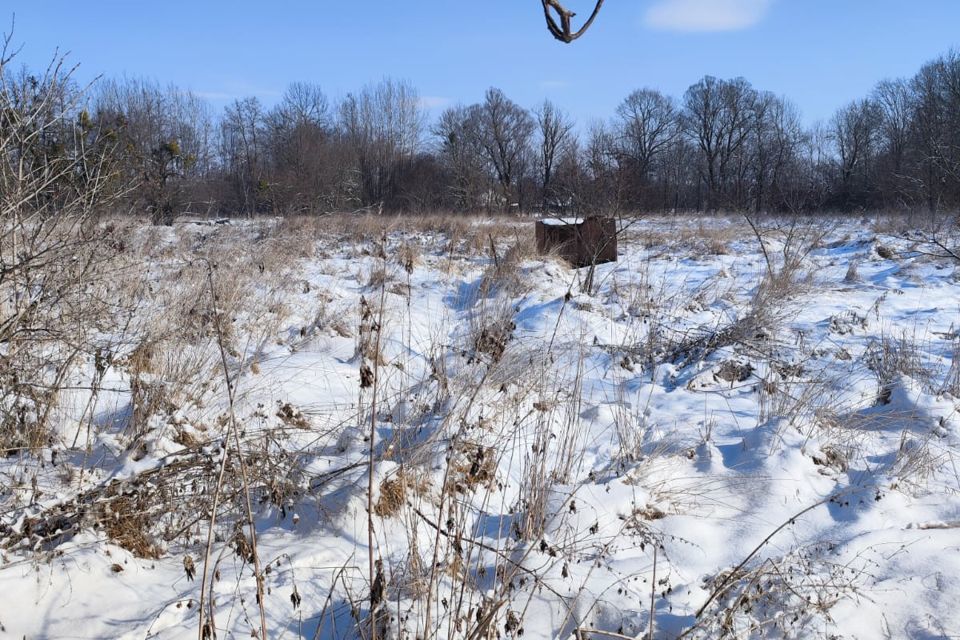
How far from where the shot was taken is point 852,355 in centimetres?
486

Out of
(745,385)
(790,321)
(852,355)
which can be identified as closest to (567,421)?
(745,385)

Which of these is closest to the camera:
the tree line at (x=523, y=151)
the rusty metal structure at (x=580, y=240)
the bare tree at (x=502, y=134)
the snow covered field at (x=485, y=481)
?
the snow covered field at (x=485, y=481)

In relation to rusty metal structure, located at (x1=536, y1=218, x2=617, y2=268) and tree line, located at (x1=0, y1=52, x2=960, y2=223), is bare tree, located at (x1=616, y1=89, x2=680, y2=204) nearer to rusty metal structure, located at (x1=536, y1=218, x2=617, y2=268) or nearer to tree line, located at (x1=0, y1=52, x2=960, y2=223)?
tree line, located at (x1=0, y1=52, x2=960, y2=223)

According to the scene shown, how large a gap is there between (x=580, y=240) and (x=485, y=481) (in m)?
5.80

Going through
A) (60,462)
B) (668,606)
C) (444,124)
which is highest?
(444,124)

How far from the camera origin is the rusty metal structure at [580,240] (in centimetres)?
799

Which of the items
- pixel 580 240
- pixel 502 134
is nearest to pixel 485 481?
pixel 580 240

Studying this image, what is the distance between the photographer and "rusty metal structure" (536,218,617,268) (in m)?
7.99

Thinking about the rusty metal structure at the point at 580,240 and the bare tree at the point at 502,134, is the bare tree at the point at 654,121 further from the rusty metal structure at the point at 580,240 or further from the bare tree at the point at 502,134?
the rusty metal structure at the point at 580,240

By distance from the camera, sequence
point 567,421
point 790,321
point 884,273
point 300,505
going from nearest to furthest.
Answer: point 300,505
point 567,421
point 790,321
point 884,273

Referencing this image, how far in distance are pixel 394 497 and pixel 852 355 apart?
383 cm

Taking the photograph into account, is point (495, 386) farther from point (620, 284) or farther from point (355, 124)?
point (355, 124)

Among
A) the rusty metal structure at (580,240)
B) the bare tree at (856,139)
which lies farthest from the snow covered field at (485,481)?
the bare tree at (856,139)

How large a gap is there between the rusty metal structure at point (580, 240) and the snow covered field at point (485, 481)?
234 cm
